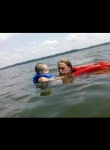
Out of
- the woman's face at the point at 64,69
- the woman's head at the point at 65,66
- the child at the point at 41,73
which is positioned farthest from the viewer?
the woman's face at the point at 64,69

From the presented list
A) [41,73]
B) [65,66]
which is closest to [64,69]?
[65,66]

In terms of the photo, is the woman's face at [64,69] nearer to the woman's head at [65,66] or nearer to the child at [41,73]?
the woman's head at [65,66]

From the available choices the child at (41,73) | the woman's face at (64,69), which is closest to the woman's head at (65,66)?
the woman's face at (64,69)

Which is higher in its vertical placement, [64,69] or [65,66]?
[65,66]

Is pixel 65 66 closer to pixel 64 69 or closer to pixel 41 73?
pixel 64 69

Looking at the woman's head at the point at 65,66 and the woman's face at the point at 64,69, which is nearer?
the woman's head at the point at 65,66

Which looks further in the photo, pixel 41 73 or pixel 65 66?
pixel 65 66

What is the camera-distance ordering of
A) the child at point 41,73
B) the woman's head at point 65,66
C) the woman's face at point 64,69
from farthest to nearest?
the woman's face at point 64,69, the woman's head at point 65,66, the child at point 41,73

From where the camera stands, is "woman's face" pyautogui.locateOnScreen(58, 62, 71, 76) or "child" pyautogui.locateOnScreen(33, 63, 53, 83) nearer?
"child" pyautogui.locateOnScreen(33, 63, 53, 83)

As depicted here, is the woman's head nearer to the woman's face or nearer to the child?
the woman's face

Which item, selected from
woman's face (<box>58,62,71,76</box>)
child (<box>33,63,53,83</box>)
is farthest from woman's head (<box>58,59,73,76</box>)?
child (<box>33,63,53,83</box>)
